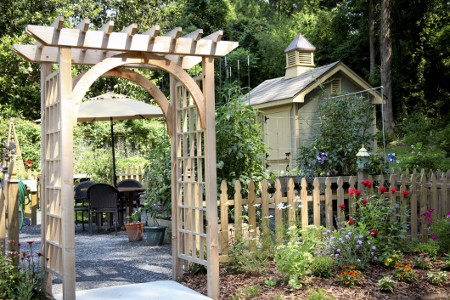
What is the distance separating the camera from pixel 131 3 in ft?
85.7

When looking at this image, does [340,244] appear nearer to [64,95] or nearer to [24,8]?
[64,95]

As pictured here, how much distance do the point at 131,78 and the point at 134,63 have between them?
0.57 metres

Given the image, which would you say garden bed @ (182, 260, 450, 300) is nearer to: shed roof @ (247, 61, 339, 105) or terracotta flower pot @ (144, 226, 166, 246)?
terracotta flower pot @ (144, 226, 166, 246)

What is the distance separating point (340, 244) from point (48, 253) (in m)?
3.09

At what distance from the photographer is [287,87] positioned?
1916 centimetres

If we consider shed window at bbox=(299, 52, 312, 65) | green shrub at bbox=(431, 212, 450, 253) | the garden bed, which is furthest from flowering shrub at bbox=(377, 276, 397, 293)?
shed window at bbox=(299, 52, 312, 65)

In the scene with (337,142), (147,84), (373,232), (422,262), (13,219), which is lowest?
(422,262)

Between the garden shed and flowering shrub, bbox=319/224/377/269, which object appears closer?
flowering shrub, bbox=319/224/377/269

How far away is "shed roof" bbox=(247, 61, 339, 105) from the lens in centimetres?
1796

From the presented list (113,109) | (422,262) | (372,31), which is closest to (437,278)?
(422,262)

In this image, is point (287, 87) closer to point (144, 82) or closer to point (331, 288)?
point (144, 82)

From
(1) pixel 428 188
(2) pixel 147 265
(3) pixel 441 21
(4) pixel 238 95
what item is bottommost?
(2) pixel 147 265

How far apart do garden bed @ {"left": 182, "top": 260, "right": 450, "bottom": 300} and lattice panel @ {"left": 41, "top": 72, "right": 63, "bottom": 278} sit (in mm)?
1516

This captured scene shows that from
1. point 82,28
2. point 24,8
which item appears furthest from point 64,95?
point 24,8
